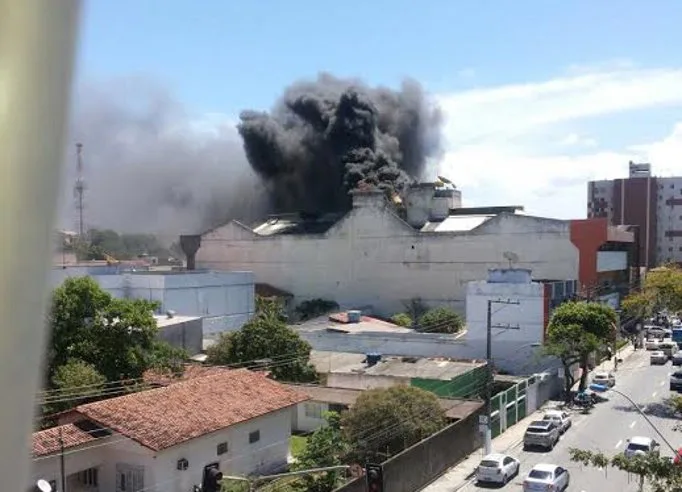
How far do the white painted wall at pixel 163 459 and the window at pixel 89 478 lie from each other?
0.14 meters

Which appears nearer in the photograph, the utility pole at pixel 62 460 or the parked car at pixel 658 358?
the utility pole at pixel 62 460

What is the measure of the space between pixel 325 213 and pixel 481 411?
4397cm

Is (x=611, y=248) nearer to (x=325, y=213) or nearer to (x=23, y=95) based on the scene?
(x=325, y=213)

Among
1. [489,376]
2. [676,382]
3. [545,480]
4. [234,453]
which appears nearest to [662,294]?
[676,382]

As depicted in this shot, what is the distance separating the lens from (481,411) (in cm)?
2548

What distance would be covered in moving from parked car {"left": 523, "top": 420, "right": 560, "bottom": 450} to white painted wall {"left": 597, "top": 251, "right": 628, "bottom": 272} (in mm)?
25058

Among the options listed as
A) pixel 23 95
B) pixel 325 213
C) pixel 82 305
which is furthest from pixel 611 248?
pixel 23 95

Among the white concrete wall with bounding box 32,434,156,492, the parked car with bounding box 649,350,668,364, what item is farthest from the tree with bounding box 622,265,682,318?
the white concrete wall with bounding box 32,434,156,492

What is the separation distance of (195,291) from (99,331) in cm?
2193

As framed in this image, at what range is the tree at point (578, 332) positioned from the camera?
31.3 meters

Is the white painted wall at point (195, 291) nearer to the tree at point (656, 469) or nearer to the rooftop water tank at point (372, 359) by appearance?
the rooftop water tank at point (372, 359)

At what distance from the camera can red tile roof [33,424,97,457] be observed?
16234mm

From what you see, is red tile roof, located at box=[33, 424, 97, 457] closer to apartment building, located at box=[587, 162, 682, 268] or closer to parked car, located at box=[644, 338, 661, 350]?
parked car, located at box=[644, 338, 661, 350]

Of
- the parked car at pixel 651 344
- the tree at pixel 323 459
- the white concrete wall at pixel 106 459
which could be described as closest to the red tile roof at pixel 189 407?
the white concrete wall at pixel 106 459
